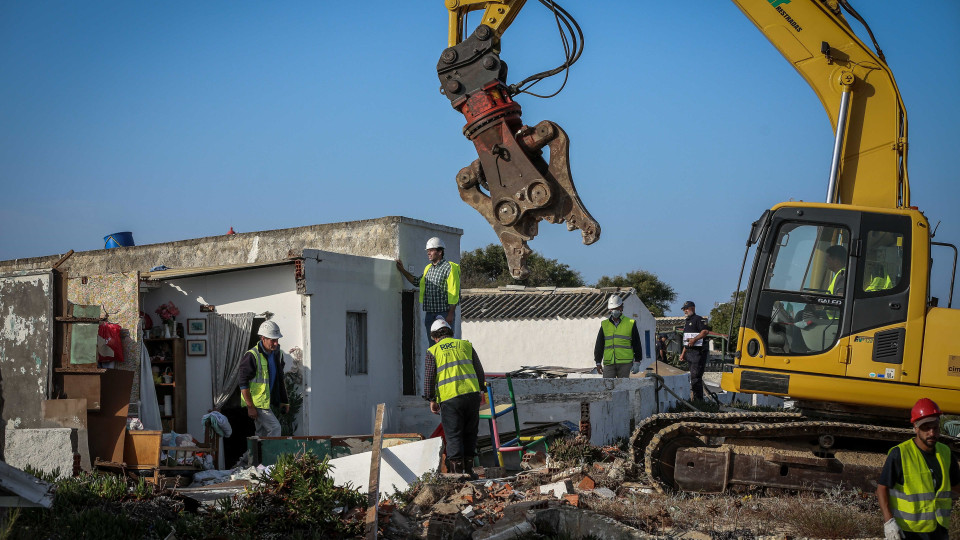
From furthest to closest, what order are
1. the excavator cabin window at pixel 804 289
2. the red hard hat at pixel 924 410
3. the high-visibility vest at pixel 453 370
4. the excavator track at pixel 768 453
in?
the high-visibility vest at pixel 453 370 < the excavator track at pixel 768 453 < the excavator cabin window at pixel 804 289 < the red hard hat at pixel 924 410

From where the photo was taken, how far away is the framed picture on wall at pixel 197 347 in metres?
12.8

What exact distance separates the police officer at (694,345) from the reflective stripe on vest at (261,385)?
772 cm

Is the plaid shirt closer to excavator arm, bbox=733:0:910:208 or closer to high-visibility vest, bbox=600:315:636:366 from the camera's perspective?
high-visibility vest, bbox=600:315:636:366

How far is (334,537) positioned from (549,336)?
2298cm

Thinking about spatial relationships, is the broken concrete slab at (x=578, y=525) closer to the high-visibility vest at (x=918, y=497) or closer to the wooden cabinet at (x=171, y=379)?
the high-visibility vest at (x=918, y=497)

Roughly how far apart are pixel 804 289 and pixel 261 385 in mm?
6042

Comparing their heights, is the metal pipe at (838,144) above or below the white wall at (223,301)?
above

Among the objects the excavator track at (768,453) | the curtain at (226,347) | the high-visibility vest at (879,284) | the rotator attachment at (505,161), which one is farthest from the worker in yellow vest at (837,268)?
the curtain at (226,347)

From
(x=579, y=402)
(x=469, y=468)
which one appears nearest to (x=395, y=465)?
(x=469, y=468)

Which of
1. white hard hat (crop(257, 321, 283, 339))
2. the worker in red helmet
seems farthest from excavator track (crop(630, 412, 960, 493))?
white hard hat (crop(257, 321, 283, 339))

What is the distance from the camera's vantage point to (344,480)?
30.7 feet

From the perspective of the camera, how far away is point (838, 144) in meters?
9.39

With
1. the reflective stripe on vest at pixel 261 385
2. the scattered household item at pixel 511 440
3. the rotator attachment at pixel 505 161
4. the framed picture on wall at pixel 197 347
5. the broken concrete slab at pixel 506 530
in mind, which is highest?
the rotator attachment at pixel 505 161

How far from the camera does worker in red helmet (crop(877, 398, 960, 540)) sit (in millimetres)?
5945
